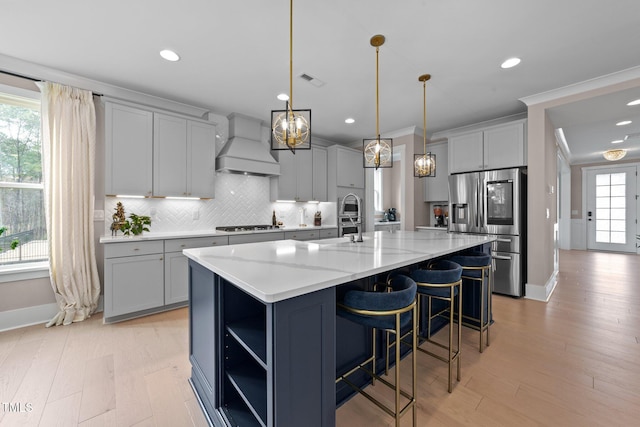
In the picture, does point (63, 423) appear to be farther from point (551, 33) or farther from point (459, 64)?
point (551, 33)

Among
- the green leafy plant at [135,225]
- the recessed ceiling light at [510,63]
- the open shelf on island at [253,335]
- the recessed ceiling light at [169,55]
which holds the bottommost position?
the open shelf on island at [253,335]

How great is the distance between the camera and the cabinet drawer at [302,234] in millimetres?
4299

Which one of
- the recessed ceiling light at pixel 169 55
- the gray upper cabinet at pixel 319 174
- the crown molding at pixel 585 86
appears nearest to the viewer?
the recessed ceiling light at pixel 169 55

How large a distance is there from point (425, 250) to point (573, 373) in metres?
1.42

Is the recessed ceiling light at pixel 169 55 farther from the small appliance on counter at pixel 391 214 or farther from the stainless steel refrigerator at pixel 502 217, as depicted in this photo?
the small appliance on counter at pixel 391 214

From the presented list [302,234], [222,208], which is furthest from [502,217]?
[222,208]

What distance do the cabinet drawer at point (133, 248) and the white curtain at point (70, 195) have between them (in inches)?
15.3

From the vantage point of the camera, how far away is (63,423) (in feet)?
4.99

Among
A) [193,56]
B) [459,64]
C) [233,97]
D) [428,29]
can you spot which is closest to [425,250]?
[428,29]

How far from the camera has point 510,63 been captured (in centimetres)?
Result: 268

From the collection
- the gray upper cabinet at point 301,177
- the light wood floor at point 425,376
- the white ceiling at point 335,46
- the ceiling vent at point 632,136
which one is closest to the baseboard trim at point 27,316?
the light wood floor at point 425,376

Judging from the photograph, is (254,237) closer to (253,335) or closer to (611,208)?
(253,335)

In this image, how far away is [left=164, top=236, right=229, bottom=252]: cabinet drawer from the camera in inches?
125

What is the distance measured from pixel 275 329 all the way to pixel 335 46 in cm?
239
